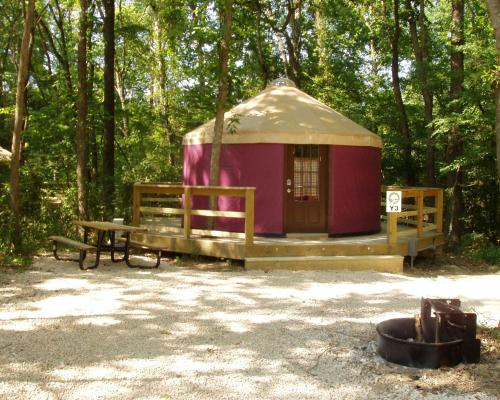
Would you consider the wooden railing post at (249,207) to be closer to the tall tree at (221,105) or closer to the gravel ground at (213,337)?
the gravel ground at (213,337)

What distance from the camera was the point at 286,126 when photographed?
360 inches

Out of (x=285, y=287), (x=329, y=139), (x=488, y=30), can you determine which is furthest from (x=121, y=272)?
(x=488, y=30)

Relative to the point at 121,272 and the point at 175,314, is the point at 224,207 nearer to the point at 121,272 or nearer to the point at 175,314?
the point at 121,272

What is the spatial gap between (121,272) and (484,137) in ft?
28.3

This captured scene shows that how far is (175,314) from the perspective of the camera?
5215mm

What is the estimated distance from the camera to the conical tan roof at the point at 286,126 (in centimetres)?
906

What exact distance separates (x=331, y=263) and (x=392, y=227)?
114cm

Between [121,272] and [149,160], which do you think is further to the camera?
[149,160]

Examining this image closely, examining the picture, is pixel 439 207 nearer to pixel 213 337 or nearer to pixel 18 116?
pixel 213 337

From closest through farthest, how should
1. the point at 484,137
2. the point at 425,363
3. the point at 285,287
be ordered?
the point at 425,363, the point at 285,287, the point at 484,137

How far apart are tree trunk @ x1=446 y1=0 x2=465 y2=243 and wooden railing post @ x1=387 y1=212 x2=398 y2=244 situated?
3878 mm

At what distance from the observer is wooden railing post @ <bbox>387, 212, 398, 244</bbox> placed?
8247 mm

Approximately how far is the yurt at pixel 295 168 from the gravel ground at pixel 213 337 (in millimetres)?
2112

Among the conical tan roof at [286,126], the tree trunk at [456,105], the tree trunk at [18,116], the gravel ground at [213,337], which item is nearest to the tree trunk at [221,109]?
the conical tan roof at [286,126]
